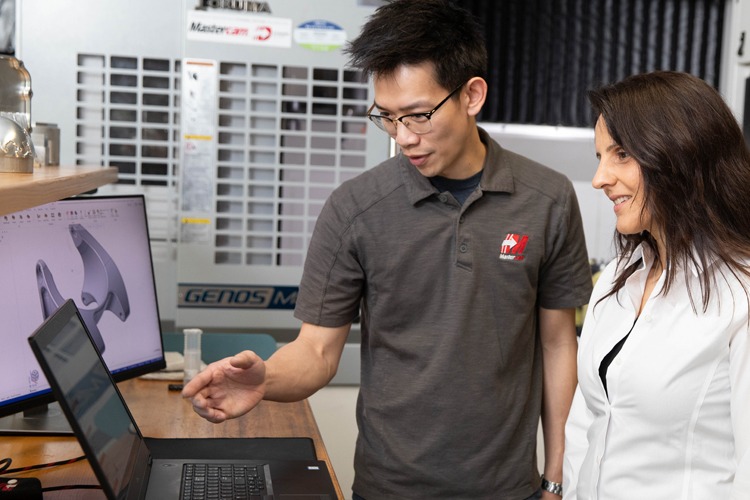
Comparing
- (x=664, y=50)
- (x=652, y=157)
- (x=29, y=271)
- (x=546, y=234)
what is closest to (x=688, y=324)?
(x=652, y=157)

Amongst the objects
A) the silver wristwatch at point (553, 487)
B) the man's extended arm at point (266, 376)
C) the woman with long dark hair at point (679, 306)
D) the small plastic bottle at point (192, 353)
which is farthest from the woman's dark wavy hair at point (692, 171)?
the small plastic bottle at point (192, 353)

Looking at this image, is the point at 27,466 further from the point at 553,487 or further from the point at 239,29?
the point at 239,29

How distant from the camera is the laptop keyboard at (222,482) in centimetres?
129

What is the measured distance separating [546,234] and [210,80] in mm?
1037

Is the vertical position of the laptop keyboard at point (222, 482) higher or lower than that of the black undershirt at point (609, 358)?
lower

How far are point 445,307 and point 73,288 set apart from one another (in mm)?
704

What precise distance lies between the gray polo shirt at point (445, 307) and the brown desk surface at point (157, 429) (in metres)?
0.18

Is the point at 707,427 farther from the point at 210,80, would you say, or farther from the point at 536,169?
the point at 210,80

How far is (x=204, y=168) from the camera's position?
7.48ft

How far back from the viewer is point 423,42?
60.8 inches

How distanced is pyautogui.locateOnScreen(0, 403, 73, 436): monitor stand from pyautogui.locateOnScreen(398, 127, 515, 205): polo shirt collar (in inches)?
29.8

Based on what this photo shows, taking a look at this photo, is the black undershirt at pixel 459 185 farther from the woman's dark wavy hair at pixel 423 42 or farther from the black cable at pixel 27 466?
the black cable at pixel 27 466

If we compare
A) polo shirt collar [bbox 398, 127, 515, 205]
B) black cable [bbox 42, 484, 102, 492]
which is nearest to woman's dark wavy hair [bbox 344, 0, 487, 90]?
polo shirt collar [bbox 398, 127, 515, 205]

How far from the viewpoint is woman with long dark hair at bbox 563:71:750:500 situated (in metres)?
1.26
